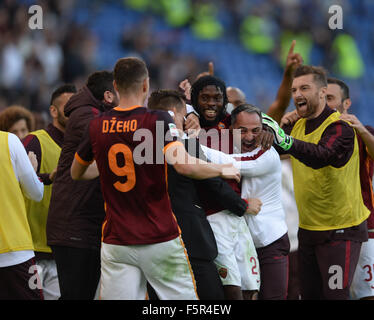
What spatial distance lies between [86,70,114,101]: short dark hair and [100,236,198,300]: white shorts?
1.38 meters

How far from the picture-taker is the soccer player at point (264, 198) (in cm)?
471

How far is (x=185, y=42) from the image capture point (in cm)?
1619

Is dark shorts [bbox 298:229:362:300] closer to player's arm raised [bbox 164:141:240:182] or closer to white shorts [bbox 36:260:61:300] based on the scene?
player's arm raised [bbox 164:141:240:182]

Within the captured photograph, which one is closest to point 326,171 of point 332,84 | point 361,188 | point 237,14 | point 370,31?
point 361,188

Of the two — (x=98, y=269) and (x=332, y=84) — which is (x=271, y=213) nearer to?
(x=98, y=269)

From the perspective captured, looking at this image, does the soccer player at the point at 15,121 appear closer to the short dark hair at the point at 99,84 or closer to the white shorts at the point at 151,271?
the short dark hair at the point at 99,84

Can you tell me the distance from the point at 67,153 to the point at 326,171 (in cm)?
211

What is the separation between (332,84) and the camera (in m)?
6.22

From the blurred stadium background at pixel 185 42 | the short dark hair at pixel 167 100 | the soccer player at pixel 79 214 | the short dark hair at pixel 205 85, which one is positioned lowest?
the soccer player at pixel 79 214

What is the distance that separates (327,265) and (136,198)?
211cm

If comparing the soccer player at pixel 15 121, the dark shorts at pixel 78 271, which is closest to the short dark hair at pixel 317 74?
the dark shorts at pixel 78 271

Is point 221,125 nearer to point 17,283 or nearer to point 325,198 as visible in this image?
point 325,198

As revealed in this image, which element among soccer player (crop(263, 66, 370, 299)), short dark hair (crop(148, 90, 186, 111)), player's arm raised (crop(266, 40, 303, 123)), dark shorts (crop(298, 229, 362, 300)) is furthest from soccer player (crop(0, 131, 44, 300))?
player's arm raised (crop(266, 40, 303, 123))

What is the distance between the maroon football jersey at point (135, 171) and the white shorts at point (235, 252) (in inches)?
22.7
